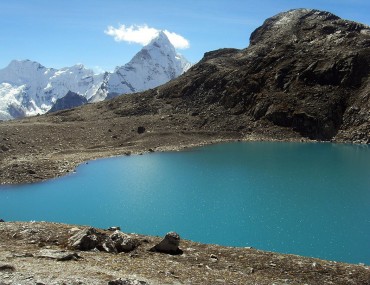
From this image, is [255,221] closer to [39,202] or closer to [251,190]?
[251,190]

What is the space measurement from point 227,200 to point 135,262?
26.6 m

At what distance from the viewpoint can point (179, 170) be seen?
204 ft

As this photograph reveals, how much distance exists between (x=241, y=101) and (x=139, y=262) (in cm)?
8843

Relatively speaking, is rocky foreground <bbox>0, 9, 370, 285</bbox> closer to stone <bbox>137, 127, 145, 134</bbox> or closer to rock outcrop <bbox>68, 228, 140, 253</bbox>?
stone <bbox>137, 127, 145, 134</bbox>

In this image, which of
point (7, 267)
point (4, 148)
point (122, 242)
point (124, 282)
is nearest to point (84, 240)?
point (122, 242)

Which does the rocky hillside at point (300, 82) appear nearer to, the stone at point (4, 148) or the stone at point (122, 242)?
A: the stone at point (4, 148)

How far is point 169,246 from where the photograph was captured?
2041cm

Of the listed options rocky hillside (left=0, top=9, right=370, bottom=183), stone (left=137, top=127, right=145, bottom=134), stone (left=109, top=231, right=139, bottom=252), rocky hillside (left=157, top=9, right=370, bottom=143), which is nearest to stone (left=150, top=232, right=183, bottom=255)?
stone (left=109, top=231, right=139, bottom=252)

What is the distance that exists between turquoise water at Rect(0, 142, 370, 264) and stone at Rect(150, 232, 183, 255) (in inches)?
472

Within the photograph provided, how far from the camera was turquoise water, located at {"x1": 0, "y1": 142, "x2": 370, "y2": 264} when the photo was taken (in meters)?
32.8

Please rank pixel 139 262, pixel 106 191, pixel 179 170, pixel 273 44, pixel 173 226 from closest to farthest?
pixel 139 262
pixel 173 226
pixel 106 191
pixel 179 170
pixel 273 44

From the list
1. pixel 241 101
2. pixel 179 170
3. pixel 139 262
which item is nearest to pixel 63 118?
pixel 241 101

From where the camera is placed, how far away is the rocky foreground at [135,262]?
50.9ft

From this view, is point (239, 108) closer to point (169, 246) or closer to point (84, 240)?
point (169, 246)
